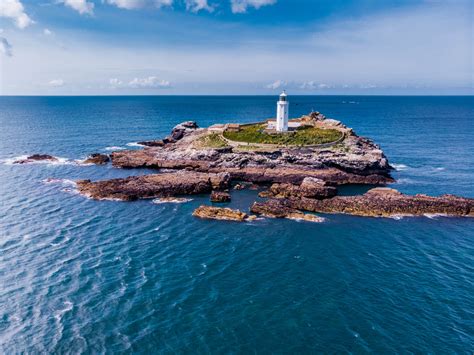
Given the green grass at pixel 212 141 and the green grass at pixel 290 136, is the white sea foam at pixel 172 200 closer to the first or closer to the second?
the green grass at pixel 212 141

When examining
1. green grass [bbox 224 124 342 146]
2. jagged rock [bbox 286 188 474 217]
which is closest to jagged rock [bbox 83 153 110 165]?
green grass [bbox 224 124 342 146]

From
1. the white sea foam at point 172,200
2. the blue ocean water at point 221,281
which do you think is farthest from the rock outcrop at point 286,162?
the white sea foam at point 172,200

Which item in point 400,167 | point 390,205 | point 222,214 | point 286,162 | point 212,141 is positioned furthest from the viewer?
point 212,141

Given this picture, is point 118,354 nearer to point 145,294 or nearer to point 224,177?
point 145,294

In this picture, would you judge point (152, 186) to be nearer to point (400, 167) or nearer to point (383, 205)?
point (383, 205)

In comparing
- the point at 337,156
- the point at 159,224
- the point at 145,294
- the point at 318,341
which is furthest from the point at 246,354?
the point at 337,156

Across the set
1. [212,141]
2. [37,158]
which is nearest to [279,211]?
[212,141]
